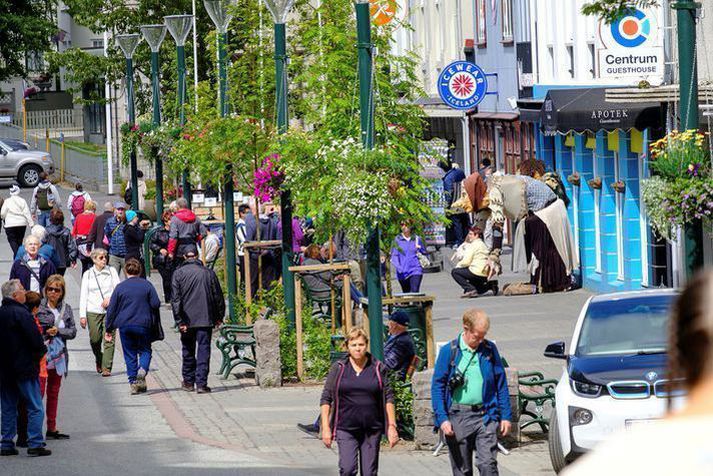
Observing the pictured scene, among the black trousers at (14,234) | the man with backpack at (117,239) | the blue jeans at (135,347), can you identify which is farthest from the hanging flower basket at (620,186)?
the black trousers at (14,234)

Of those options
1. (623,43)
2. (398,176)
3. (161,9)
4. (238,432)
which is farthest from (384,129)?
(161,9)

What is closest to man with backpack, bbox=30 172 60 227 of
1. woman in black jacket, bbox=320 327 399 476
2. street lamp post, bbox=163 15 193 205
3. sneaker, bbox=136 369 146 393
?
street lamp post, bbox=163 15 193 205

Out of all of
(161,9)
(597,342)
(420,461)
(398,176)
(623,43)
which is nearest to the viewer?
(597,342)

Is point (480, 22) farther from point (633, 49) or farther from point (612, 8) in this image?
point (612, 8)

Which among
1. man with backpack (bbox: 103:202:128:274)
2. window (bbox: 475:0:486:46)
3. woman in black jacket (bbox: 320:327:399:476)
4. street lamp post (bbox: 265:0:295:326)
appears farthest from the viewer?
window (bbox: 475:0:486:46)

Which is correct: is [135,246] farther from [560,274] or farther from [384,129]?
[384,129]

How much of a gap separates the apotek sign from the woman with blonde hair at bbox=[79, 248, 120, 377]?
7.12m

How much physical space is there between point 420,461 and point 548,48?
19.5m

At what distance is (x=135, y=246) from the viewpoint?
2677 cm

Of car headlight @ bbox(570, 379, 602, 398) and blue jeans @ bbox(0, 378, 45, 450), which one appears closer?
car headlight @ bbox(570, 379, 602, 398)

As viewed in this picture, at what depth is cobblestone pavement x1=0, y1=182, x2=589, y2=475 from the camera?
1284 cm

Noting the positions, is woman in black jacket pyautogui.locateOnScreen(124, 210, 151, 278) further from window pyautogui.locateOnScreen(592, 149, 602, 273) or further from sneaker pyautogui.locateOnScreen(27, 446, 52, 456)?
sneaker pyautogui.locateOnScreen(27, 446, 52, 456)

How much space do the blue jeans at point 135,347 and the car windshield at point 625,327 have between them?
6.38 metres

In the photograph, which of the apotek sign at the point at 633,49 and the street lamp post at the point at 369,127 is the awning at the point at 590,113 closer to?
the apotek sign at the point at 633,49
